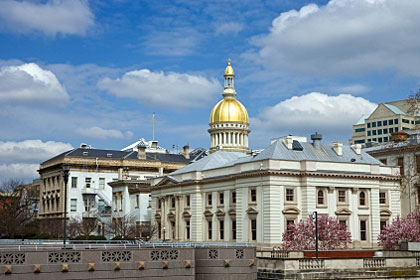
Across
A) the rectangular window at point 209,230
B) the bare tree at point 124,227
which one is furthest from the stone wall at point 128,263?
the bare tree at point 124,227

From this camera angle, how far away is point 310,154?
70.1 m

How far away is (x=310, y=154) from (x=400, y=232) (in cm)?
1241

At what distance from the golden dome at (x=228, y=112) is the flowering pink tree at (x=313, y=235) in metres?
53.2

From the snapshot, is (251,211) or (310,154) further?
(310,154)

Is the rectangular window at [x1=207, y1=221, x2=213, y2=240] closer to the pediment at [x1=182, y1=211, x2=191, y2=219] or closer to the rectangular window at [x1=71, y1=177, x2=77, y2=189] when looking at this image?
the pediment at [x1=182, y1=211, x2=191, y2=219]

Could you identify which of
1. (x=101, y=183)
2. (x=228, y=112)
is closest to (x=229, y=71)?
(x=228, y=112)

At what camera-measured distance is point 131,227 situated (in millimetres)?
88312

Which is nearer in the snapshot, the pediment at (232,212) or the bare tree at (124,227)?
the pediment at (232,212)

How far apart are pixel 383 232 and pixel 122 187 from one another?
46.4 metres

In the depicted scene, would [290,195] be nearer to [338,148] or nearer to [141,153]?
[338,148]

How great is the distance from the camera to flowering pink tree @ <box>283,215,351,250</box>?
60.8 meters

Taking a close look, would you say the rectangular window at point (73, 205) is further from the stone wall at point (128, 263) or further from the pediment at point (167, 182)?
the stone wall at point (128, 263)

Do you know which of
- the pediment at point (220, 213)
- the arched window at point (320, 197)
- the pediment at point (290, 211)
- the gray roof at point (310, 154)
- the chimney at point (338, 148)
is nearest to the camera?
the pediment at point (290, 211)

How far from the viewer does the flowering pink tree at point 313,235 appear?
2393 inches
